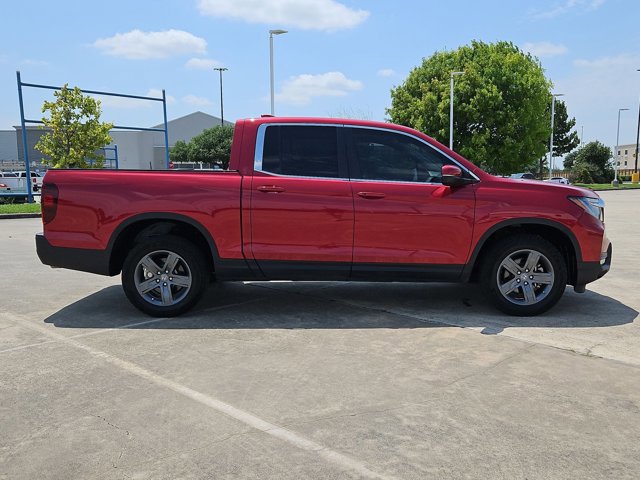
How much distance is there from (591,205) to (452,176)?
1552 millimetres

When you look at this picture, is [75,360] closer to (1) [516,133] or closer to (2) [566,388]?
(2) [566,388]

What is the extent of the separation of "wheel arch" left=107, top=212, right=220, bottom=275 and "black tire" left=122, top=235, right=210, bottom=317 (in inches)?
6.3

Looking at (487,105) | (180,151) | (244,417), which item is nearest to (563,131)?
(487,105)

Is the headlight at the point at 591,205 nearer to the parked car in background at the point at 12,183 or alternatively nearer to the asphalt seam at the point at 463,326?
the asphalt seam at the point at 463,326

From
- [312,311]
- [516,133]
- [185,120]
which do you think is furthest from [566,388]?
[185,120]

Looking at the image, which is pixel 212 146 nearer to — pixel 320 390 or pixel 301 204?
pixel 301 204

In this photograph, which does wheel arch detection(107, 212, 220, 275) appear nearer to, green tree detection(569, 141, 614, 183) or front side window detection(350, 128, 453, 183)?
front side window detection(350, 128, 453, 183)

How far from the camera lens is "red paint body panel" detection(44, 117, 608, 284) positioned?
16.9 ft

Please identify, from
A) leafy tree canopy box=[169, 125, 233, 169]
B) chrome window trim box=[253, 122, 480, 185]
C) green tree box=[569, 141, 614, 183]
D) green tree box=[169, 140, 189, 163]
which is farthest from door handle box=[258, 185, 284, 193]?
green tree box=[569, 141, 614, 183]

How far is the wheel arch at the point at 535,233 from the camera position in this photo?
5.24 m

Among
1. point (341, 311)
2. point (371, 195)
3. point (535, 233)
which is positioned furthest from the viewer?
point (341, 311)

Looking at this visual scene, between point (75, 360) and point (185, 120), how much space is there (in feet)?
281

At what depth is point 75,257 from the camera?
530 centimetres

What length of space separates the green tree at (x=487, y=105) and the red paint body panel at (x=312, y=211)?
30.1 metres
